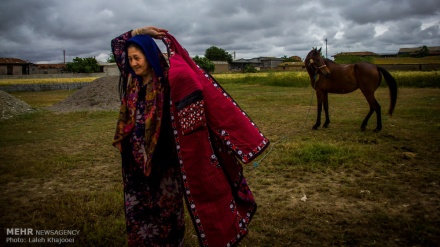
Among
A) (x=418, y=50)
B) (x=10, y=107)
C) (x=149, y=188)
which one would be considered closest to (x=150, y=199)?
(x=149, y=188)

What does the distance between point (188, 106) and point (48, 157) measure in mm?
5138

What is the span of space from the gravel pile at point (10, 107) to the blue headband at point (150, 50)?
37.5ft

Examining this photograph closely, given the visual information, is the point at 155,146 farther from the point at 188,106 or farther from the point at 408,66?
the point at 408,66

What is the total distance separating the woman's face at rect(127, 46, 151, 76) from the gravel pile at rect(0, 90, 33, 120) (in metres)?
11.4

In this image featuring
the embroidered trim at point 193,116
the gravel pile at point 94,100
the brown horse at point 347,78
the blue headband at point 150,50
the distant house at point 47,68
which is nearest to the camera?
the embroidered trim at point 193,116

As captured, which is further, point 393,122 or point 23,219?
point 393,122

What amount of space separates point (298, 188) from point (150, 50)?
109 inches

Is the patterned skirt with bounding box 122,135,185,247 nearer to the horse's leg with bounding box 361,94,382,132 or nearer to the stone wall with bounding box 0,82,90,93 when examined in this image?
the horse's leg with bounding box 361,94,382,132

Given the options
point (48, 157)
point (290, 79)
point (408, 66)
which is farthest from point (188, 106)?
point (408, 66)

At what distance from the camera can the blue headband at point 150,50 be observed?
2.02 metres

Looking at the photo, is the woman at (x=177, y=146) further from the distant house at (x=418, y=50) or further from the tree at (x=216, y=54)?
the distant house at (x=418, y=50)

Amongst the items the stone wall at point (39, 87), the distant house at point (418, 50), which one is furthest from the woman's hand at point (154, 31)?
the distant house at point (418, 50)

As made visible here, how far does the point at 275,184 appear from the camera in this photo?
397cm

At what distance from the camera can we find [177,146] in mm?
1853
